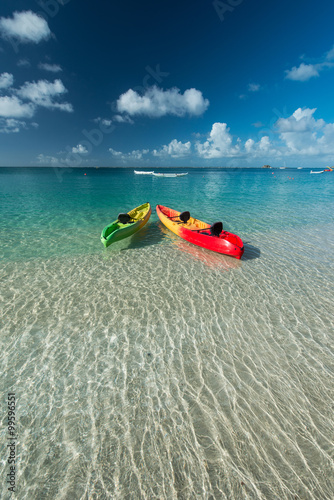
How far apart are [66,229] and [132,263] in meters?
7.41

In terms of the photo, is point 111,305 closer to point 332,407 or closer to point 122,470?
point 122,470

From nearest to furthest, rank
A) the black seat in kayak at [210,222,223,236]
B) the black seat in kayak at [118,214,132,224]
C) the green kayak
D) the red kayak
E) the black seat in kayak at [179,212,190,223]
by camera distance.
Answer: the red kayak → the green kayak → the black seat in kayak at [210,222,223,236] → the black seat in kayak at [118,214,132,224] → the black seat in kayak at [179,212,190,223]

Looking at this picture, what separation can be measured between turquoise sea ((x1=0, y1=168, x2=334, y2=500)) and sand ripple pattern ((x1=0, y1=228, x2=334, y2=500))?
0.9 inches

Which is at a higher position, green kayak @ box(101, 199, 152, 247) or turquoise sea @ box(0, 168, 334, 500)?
green kayak @ box(101, 199, 152, 247)

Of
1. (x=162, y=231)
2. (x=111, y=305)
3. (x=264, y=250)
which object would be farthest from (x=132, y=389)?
(x=162, y=231)

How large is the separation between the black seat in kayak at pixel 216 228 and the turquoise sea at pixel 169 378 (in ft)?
6.25

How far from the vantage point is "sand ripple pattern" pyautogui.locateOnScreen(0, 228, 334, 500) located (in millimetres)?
3072

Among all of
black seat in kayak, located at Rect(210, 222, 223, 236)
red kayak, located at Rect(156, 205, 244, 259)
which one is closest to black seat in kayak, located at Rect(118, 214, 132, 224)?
red kayak, located at Rect(156, 205, 244, 259)

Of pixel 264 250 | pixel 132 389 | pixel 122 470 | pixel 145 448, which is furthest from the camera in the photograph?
pixel 264 250

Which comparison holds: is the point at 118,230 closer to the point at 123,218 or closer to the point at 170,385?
the point at 123,218

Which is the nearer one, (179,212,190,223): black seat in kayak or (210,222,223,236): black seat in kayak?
(210,222,223,236): black seat in kayak

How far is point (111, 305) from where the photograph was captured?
21.9 ft

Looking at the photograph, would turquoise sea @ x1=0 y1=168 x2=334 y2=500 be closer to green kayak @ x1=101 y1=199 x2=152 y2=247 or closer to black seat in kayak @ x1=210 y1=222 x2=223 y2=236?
green kayak @ x1=101 y1=199 x2=152 y2=247

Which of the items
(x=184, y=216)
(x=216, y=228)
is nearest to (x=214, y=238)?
(x=216, y=228)
